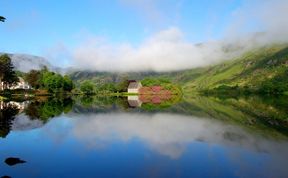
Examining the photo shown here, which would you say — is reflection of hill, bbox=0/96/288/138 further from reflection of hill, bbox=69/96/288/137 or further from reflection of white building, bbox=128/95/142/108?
reflection of white building, bbox=128/95/142/108

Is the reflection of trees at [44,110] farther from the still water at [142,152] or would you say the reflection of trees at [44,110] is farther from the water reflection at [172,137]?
the water reflection at [172,137]

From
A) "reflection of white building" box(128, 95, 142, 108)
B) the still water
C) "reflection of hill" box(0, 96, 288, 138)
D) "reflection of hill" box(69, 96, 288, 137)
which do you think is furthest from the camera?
"reflection of white building" box(128, 95, 142, 108)

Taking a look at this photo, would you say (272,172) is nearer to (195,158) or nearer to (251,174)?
(251,174)

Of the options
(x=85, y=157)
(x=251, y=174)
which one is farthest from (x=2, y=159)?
(x=251, y=174)

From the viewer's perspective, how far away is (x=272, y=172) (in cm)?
2327

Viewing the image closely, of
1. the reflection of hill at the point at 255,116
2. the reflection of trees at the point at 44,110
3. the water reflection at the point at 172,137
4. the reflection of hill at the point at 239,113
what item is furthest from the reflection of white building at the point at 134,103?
the water reflection at the point at 172,137

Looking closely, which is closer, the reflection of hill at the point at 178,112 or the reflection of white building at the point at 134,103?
the reflection of hill at the point at 178,112

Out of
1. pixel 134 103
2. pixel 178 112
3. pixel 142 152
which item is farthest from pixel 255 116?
pixel 134 103

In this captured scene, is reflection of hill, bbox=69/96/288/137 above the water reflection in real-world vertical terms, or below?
below

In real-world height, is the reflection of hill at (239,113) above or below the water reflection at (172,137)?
below

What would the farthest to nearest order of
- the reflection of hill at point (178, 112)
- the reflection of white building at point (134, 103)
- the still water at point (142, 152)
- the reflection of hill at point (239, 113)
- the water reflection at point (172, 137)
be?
the reflection of white building at point (134, 103)
the reflection of hill at point (239, 113)
the reflection of hill at point (178, 112)
the water reflection at point (172, 137)
the still water at point (142, 152)

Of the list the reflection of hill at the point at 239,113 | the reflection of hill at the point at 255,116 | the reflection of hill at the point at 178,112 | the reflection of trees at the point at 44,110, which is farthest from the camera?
the reflection of trees at the point at 44,110

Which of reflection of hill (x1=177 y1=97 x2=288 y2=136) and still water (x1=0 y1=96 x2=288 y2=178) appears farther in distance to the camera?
reflection of hill (x1=177 y1=97 x2=288 y2=136)

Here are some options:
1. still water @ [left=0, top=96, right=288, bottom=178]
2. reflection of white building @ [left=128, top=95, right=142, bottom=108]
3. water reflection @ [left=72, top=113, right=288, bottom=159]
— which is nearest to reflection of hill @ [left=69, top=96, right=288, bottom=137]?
still water @ [left=0, top=96, right=288, bottom=178]
